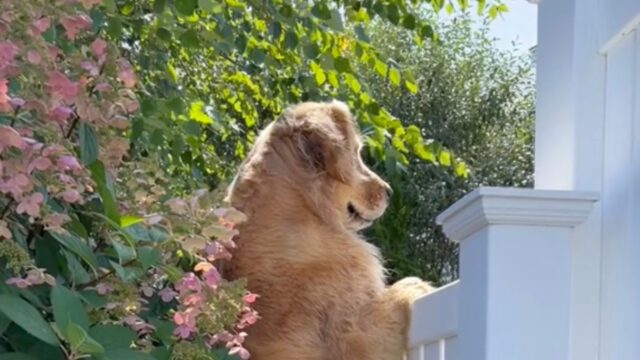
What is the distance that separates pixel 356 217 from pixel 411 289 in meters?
0.63

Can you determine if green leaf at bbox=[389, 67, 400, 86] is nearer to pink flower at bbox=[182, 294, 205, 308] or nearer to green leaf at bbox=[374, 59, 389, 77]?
green leaf at bbox=[374, 59, 389, 77]

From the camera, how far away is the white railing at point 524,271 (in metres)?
1.55

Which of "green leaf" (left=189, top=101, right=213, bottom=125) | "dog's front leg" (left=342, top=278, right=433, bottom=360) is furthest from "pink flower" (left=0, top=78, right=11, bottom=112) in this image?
"green leaf" (left=189, top=101, right=213, bottom=125)

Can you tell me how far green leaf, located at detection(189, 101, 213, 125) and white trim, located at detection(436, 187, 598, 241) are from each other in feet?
6.76

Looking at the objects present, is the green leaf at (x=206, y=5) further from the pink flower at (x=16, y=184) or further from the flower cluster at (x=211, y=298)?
the pink flower at (x=16, y=184)

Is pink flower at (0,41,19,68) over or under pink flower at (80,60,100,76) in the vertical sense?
under

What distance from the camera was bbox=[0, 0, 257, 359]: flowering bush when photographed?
155 centimetres

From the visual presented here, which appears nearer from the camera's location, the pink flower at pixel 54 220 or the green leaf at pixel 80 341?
the green leaf at pixel 80 341

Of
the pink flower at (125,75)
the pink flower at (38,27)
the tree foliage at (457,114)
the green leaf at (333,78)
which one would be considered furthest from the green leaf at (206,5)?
the tree foliage at (457,114)

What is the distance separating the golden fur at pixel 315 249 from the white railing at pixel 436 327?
14 centimetres

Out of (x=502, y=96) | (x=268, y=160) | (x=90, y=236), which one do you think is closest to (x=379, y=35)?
(x=502, y=96)

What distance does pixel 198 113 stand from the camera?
3.58 metres

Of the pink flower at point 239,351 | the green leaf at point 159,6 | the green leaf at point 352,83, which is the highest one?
the green leaf at point 352,83

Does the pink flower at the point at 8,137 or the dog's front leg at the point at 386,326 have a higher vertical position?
the pink flower at the point at 8,137
